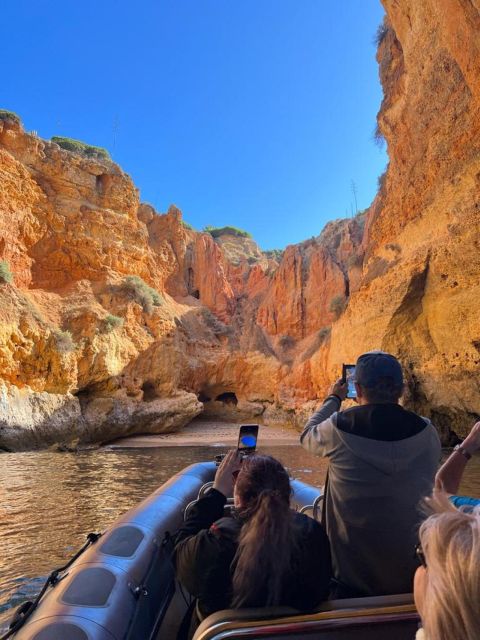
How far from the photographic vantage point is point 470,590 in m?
0.66

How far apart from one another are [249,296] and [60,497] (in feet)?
97.8

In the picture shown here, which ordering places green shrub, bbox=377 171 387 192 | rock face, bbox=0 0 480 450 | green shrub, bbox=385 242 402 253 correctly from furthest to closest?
green shrub, bbox=377 171 387 192 < green shrub, bbox=385 242 402 253 < rock face, bbox=0 0 480 450

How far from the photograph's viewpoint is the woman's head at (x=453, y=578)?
0.67 m

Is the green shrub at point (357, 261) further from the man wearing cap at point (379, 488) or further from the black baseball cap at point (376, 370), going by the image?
the man wearing cap at point (379, 488)

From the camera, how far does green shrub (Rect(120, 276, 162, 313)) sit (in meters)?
24.7

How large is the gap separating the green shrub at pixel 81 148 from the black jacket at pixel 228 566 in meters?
36.6

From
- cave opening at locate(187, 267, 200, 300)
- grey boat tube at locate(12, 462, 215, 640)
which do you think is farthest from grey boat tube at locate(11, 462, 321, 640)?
cave opening at locate(187, 267, 200, 300)

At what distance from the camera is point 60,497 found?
317 inches

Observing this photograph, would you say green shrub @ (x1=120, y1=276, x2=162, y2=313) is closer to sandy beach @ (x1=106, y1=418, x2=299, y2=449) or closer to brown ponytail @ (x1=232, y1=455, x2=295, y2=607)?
sandy beach @ (x1=106, y1=418, x2=299, y2=449)

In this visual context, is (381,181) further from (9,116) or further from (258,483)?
(258,483)

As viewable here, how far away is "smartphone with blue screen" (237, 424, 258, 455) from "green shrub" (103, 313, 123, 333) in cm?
1985

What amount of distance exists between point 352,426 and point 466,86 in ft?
52.8

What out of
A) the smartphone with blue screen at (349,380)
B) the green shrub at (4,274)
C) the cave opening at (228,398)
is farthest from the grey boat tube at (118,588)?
the cave opening at (228,398)

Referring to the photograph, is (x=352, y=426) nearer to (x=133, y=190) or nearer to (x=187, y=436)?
(x=187, y=436)
